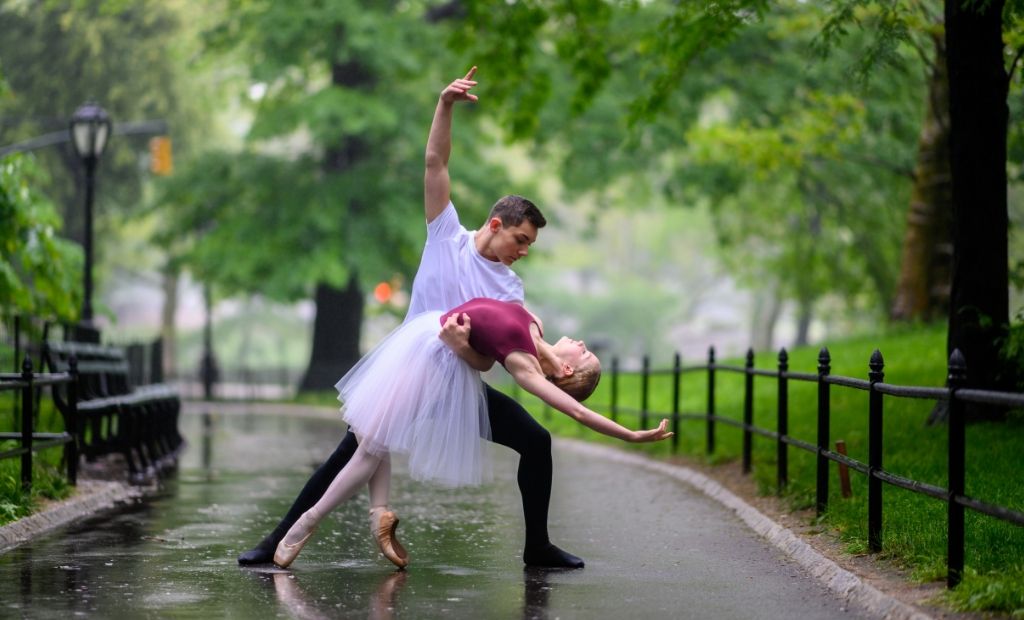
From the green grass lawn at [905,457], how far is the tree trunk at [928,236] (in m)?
0.93

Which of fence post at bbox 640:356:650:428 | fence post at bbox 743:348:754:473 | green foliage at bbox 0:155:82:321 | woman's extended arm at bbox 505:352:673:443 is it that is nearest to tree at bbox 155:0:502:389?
fence post at bbox 640:356:650:428

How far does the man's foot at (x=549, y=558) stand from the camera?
351 inches

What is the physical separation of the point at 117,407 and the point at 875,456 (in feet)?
27.2

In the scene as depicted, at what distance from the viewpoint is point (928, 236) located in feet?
80.4

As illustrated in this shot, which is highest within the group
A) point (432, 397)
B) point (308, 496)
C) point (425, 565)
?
point (432, 397)

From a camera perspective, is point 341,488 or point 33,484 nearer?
point 341,488

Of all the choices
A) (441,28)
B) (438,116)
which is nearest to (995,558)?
(438,116)

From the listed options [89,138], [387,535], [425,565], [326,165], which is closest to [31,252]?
[89,138]

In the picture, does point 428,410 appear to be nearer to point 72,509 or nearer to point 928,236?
point 72,509

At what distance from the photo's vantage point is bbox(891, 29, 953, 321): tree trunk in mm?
24020

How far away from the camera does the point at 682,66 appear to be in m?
16.8

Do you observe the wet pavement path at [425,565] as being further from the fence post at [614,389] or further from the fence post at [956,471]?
the fence post at [614,389]

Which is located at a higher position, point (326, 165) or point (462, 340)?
point (326, 165)

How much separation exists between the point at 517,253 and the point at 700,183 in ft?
82.8
